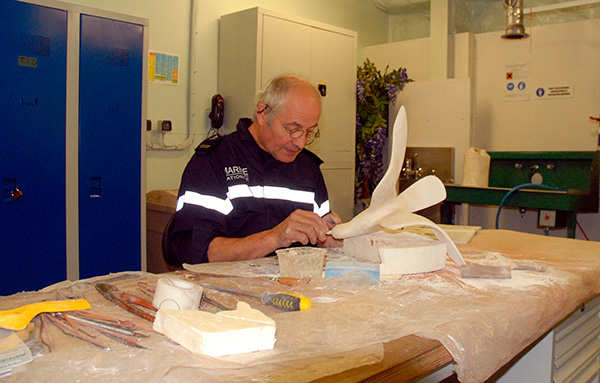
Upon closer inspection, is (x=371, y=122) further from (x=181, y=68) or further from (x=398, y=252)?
(x=398, y=252)

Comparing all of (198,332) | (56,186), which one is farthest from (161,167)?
(198,332)

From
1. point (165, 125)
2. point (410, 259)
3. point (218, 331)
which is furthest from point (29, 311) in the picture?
point (165, 125)

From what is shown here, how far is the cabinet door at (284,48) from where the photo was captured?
407cm

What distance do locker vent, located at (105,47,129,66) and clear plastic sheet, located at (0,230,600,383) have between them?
196 cm

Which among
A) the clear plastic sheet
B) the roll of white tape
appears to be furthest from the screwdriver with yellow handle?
the roll of white tape

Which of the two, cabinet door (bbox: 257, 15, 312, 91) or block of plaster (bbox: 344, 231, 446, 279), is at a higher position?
cabinet door (bbox: 257, 15, 312, 91)

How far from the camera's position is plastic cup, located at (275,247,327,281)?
4.77 feet

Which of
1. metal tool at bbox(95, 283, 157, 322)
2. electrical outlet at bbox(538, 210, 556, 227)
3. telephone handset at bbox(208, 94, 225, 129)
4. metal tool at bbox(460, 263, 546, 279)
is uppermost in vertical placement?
telephone handset at bbox(208, 94, 225, 129)

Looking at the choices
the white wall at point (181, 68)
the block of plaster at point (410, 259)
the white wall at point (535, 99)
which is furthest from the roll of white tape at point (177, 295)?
the white wall at point (535, 99)

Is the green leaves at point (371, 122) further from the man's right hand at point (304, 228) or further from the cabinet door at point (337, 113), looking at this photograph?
the man's right hand at point (304, 228)

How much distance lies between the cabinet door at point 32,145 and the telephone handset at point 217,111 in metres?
1.43

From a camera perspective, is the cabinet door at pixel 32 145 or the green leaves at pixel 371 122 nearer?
the cabinet door at pixel 32 145

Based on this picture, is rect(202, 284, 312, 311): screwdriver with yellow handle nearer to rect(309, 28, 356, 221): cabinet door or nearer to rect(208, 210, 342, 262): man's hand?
rect(208, 210, 342, 262): man's hand

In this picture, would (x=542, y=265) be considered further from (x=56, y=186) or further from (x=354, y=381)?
(x=56, y=186)
